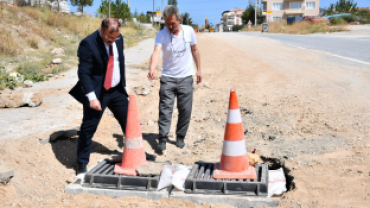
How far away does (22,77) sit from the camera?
911 centimetres

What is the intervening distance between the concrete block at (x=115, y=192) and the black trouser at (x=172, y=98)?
1.24 meters

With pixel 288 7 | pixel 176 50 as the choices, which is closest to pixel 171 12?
pixel 176 50

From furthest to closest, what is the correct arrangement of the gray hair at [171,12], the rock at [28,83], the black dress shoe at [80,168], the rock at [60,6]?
the rock at [60,6]
the rock at [28,83]
the gray hair at [171,12]
the black dress shoe at [80,168]

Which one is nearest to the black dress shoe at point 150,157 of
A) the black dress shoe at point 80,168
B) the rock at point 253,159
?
the black dress shoe at point 80,168

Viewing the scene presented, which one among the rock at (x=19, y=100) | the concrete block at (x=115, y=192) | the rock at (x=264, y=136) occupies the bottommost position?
the concrete block at (x=115, y=192)

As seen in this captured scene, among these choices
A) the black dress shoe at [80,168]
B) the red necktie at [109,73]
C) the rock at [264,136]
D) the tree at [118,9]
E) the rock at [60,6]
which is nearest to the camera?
the red necktie at [109,73]

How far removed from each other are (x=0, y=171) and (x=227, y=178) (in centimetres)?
224

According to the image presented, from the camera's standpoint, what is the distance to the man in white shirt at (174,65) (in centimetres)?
443

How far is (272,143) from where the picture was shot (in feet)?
15.8

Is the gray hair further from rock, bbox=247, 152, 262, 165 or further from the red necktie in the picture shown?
rock, bbox=247, 152, 262, 165

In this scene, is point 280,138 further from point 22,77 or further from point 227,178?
point 22,77

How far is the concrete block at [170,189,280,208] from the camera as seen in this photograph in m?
3.30

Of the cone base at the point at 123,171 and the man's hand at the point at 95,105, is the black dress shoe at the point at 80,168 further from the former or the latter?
the man's hand at the point at 95,105

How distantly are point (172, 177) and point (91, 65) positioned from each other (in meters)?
1.43
